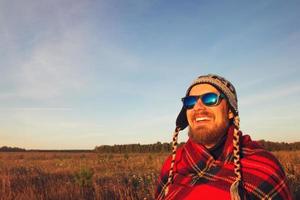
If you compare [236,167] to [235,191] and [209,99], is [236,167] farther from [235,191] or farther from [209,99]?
[209,99]

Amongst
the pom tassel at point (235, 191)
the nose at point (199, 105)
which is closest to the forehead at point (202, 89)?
the nose at point (199, 105)

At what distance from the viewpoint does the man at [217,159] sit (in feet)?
13.4

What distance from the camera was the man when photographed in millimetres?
4082

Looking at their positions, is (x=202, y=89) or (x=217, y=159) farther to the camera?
(x=202, y=89)

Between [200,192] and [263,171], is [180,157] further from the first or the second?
[263,171]

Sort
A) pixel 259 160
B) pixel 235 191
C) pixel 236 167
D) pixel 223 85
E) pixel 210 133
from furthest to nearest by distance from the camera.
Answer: pixel 223 85 < pixel 210 133 < pixel 259 160 < pixel 236 167 < pixel 235 191

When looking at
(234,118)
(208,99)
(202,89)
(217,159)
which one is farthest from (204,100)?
(217,159)

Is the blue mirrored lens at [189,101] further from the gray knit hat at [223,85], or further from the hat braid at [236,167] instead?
the hat braid at [236,167]

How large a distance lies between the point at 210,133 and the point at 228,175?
0.49 meters

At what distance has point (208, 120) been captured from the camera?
4453 mm

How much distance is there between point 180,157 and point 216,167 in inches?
27.3

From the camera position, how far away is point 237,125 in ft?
14.4

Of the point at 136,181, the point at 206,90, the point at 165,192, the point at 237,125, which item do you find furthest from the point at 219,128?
the point at 136,181

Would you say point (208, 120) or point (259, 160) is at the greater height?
point (208, 120)
